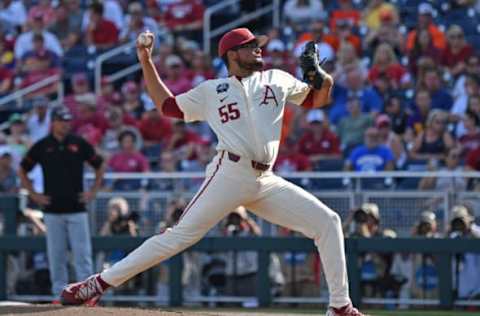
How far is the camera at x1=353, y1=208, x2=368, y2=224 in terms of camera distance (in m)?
13.2

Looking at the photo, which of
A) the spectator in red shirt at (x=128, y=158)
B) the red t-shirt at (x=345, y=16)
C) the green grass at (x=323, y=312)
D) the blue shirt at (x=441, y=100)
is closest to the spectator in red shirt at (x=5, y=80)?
the spectator in red shirt at (x=128, y=158)

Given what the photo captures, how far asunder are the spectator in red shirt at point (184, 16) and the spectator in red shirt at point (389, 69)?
3.38m

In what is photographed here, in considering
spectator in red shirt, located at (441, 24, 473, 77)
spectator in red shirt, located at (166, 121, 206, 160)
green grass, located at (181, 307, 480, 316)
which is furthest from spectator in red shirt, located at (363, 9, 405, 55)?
green grass, located at (181, 307, 480, 316)

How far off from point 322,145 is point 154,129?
238 cm

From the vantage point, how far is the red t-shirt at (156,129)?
16.4 metres

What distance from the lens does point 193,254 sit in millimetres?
13719

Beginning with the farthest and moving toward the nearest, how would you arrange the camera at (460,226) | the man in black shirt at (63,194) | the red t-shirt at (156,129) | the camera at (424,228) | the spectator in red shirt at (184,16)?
the spectator in red shirt at (184,16) < the red t-shirt at (156,129) < the camera at (424,228) < the camera at (460,226) < the man in black shirt at (63,194)

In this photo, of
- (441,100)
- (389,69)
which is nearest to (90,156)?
(441,100)

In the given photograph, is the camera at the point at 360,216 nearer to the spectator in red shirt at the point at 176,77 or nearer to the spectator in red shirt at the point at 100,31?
the spectator in red shirt at the point at 176,77

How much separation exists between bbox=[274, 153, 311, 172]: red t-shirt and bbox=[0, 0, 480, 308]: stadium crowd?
Result: 0.05ft

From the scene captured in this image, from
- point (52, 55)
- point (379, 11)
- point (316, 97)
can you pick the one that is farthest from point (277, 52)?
point (316, 97)

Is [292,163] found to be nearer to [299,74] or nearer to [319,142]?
[319,142]

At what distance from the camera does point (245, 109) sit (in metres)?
8.62

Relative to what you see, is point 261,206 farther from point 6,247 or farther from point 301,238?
point 6,247
